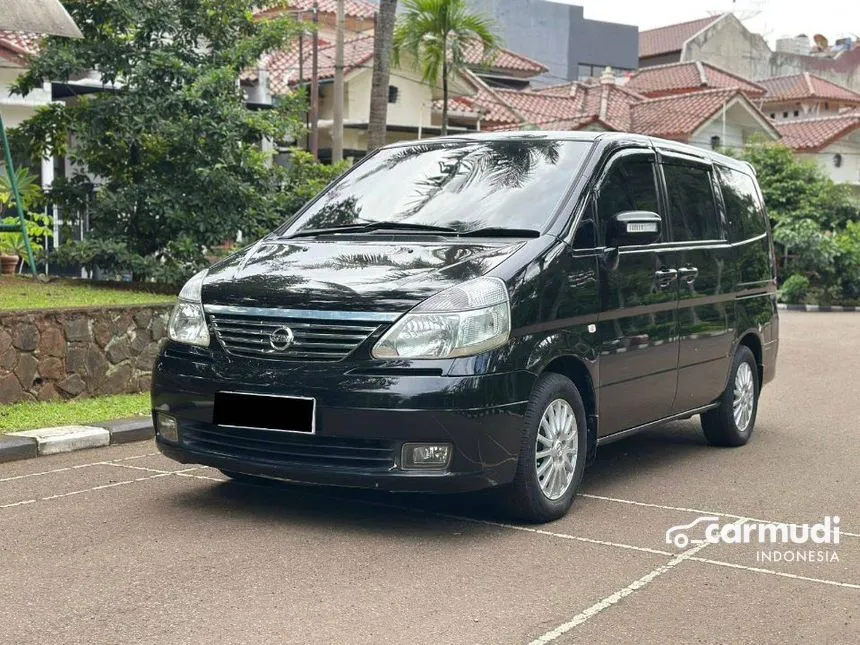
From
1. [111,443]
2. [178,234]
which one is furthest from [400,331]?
[178,234]

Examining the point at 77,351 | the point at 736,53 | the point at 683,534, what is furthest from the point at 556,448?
the point at 736,53

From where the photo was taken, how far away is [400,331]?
5.54m

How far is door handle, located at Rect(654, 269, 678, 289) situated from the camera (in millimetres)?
7191

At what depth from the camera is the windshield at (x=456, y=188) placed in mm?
6527

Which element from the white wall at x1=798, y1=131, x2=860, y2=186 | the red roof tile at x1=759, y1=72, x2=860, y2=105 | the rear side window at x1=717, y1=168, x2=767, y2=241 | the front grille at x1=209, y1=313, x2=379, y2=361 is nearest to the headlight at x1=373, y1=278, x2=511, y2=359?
the front grille at x1=209, y1=313, x2=379, y2=361

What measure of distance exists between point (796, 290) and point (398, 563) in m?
29.5

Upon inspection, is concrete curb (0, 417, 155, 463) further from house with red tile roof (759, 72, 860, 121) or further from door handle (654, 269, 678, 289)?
house with red tile roof (759, 72, 860, 121)

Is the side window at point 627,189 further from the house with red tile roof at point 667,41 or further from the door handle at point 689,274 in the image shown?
the house with red tile roof at point 667,41

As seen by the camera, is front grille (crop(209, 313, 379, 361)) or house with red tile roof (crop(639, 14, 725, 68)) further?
house with red tile roof (crop(639, 14, 725, 68))

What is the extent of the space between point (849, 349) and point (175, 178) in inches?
403

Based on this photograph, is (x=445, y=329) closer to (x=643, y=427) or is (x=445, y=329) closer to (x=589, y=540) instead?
(x=589, y=540)

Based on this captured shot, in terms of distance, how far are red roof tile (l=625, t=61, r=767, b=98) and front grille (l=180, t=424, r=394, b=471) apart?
174 feet

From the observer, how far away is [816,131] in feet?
178

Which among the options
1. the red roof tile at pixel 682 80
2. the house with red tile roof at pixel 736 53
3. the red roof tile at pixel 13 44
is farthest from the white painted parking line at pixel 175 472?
the house with red tile roof at pixel 736 53
